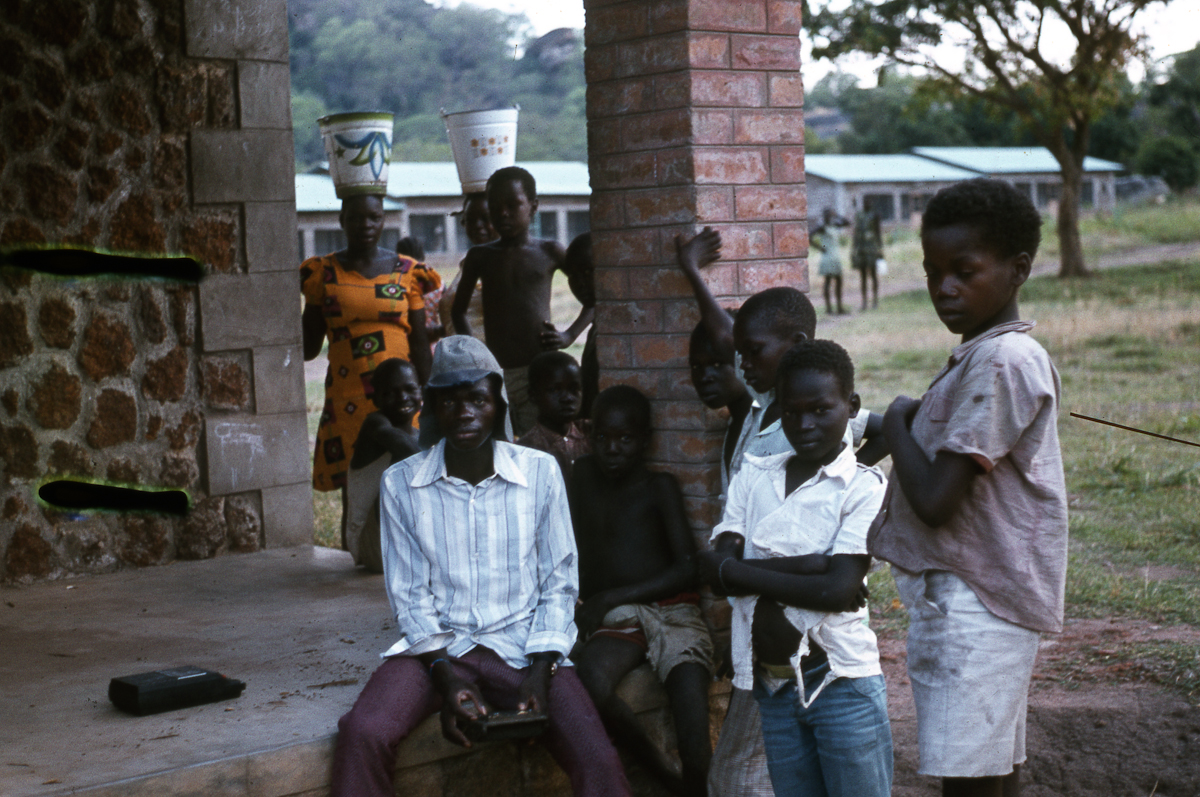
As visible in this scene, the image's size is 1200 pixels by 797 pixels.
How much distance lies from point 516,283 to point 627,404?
1810mm

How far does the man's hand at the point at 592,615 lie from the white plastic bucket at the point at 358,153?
2552 millimetres

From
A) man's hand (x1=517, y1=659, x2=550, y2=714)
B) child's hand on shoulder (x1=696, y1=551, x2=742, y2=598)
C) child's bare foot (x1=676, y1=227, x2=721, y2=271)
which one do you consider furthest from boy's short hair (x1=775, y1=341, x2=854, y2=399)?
man's hand (x1=517, y1=659, x2=550, y2=714)

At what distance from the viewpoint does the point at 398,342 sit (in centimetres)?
536

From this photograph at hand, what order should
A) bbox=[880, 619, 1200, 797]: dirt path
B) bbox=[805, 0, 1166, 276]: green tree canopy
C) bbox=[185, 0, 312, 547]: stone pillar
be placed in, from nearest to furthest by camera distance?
bbox=[880, 619, 1200, 797]: dirt path < bbox=[185, 0, 312, 547]: stone pillar < bbox=[805, 0, 1166, 276]: green tree canopy

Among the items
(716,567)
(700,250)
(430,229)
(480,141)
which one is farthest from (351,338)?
(430,229)

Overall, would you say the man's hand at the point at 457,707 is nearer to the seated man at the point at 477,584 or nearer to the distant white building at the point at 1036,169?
the seated man at the point at 477,584

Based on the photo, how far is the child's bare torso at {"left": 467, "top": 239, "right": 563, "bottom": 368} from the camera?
5230mm

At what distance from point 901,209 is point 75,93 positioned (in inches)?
1195

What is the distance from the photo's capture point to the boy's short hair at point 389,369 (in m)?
4.91

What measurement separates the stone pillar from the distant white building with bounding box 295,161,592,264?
17.5 metres

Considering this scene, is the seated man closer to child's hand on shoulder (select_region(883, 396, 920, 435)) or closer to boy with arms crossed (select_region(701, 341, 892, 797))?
boy with arms crossed (select_region(701, 341, 892, 797))

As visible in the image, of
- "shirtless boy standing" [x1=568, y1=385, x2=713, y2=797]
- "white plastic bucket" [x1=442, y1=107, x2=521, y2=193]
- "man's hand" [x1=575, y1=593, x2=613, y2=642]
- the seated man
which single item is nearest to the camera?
the seated man

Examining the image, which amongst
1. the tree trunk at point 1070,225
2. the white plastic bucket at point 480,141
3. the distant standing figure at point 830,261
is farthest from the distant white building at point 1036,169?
the white plastic bucket at point 480,141

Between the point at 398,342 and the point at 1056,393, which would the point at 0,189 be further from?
the point at 1056,393
